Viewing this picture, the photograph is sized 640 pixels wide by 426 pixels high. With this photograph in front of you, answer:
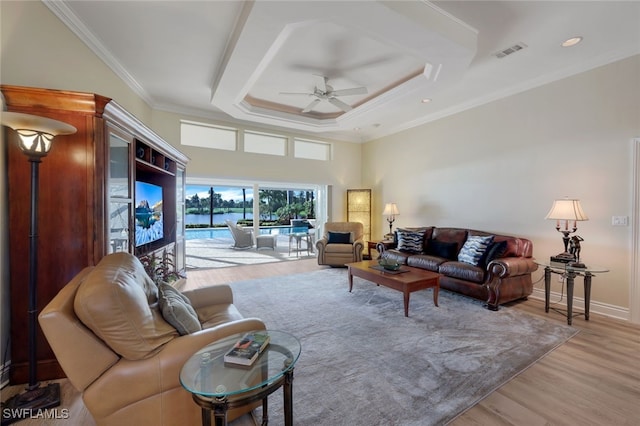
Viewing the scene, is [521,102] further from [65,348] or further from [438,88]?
[65,348]

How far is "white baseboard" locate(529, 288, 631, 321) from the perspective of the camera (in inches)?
130

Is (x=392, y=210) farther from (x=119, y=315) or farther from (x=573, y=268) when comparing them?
(x=119, y=315)

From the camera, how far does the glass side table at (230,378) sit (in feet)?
3.93

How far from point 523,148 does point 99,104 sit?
532 centimetres

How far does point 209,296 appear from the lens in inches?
96.0

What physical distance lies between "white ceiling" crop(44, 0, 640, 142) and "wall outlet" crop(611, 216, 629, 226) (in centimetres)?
194

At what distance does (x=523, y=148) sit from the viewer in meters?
4.21

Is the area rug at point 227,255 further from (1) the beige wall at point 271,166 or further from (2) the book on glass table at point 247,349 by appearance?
(2) the book on glass table at point 247,349

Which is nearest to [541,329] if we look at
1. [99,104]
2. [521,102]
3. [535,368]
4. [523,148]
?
[535,368]

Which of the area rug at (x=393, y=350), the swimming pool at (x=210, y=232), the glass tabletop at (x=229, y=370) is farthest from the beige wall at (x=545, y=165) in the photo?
the swimming pool at (x=210, y=232)

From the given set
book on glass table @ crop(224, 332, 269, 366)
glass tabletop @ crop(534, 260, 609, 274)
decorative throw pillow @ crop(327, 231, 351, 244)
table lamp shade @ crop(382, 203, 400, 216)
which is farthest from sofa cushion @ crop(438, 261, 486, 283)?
book on glass table @ crop(224, 332, 269, 366)

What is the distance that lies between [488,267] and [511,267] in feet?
0.82

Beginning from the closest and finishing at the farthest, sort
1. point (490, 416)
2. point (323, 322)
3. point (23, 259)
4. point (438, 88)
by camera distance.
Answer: point (490, 416), point (23, 259), point (323, 322), point (438, 88)

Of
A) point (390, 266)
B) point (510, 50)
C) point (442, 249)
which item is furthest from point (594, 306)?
point (510, 50)
